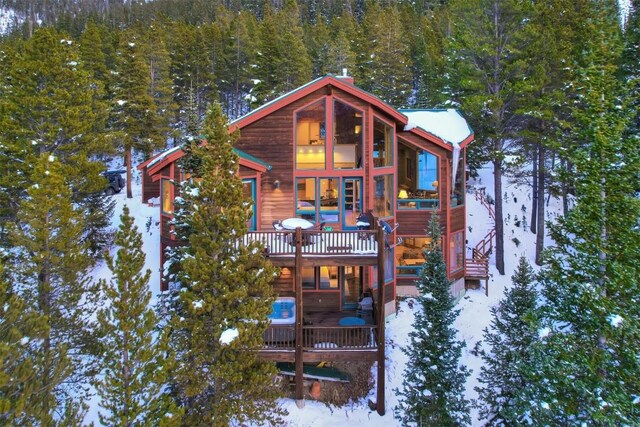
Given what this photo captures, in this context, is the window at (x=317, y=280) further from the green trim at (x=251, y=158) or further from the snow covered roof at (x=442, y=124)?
the snow covered roof at (x=442, y=124)

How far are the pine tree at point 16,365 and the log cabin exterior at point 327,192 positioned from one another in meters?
6.44

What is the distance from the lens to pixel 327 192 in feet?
54.4

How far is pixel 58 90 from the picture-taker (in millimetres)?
16750

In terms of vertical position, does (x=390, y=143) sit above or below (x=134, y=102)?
below

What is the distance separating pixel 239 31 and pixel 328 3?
191 ft

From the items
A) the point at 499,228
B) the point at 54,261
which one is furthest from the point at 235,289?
the point at 499,228

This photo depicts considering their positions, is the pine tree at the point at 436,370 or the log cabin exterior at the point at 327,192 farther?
the log cabin exterior at the point at 327,192

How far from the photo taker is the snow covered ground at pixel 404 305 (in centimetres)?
1299

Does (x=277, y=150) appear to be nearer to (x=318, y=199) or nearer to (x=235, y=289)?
(x=318, y=199)

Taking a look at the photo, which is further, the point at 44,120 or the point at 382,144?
the point at 382,144

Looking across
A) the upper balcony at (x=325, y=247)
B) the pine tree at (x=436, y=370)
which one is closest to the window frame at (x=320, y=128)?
the upper balcony at (x=325, y=247)

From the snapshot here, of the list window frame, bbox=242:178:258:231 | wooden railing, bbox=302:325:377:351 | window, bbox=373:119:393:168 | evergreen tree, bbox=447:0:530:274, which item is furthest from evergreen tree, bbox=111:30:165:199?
wooden railing, bbox=302:325:377:351

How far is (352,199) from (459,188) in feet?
23.1

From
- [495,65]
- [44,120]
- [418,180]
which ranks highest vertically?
[495,65]
